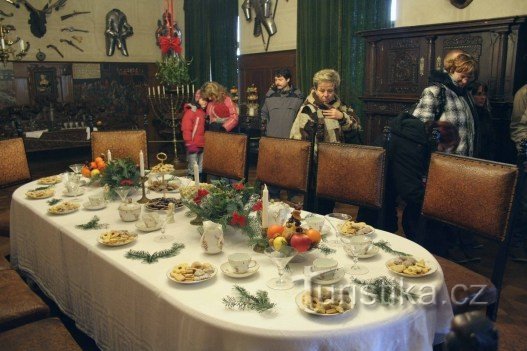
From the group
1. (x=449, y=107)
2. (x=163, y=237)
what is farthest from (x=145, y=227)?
(x=449, y=107)

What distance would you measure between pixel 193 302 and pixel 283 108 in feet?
11.6

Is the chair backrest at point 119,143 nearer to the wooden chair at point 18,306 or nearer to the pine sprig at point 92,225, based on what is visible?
the pine sprig at point 92,225

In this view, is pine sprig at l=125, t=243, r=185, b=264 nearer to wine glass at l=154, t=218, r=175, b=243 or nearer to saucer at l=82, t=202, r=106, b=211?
wine glass at l=154, t=218, r=175, b=243

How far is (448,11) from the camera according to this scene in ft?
16.8

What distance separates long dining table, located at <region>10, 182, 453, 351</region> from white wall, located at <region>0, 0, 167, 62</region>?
6842 mm

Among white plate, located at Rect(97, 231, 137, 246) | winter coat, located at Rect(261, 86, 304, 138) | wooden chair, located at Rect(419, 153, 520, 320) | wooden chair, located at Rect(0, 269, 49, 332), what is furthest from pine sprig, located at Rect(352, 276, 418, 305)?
winter coat, located at Rect(261, 86, 304, 138)

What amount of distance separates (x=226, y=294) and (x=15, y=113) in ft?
24.2

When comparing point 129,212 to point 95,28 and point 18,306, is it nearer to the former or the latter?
point 18,306

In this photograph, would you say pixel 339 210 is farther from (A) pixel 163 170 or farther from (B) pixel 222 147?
(A) pixel 163 170

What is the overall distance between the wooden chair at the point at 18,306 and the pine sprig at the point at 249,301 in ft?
3.47

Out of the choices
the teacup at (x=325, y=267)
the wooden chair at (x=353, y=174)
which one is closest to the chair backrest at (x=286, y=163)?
the wooden chair at (x=353, y=174)

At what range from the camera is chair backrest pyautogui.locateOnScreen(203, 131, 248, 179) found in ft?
11.7

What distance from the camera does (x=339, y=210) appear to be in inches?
201

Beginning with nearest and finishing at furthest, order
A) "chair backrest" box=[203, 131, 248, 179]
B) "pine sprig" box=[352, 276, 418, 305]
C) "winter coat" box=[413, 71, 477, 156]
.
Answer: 1. "pine sprig" box=[352, 276, 418, 305]
2. "winter coat" box=[413, 71, 477, 156]
3. "chair backrest" box=[203, 131, 248, 179]
